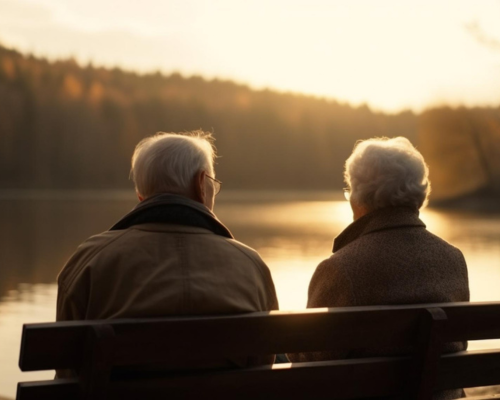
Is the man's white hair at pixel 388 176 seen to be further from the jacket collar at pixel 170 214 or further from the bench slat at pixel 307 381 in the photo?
the jacket collar at pixel 170 214

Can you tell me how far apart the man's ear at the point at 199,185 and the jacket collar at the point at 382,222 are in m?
0.57

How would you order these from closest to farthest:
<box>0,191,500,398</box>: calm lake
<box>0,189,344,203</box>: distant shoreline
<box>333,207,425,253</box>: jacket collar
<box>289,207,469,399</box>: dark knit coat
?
<box>289,207,469,399</box>: dark knit coat, <box>333,207,425,253</box>: jacket collar, <box>0,191,500,398</box>: calm lake, <box>0,189,344,203</box>: distant shoreline

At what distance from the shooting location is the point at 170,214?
6.73ft

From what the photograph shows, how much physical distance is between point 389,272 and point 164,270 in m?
0.73

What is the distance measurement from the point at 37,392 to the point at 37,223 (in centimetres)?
1871

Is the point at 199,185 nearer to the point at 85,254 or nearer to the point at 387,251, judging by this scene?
the point at 85,254

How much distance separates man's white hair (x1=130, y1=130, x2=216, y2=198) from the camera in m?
2.19

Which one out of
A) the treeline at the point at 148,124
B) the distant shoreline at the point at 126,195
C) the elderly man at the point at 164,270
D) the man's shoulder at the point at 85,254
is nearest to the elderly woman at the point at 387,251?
the elderly man at the point at 164,270

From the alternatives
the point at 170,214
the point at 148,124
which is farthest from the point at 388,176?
the point at 148,124

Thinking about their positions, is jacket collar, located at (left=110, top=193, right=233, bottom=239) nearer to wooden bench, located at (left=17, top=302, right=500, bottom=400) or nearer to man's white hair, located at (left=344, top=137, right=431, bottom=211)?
wooden bench, located at (left=17, top=302, right=500, bottom=400)

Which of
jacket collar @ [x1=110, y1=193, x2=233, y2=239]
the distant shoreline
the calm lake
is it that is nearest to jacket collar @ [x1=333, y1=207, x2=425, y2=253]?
jacket collar @ [x1=110, y1=193, x2=233, y2=239]

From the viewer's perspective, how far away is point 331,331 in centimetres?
197

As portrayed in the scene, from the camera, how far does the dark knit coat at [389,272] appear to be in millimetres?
2328

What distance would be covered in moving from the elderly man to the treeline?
3955 centimetres
